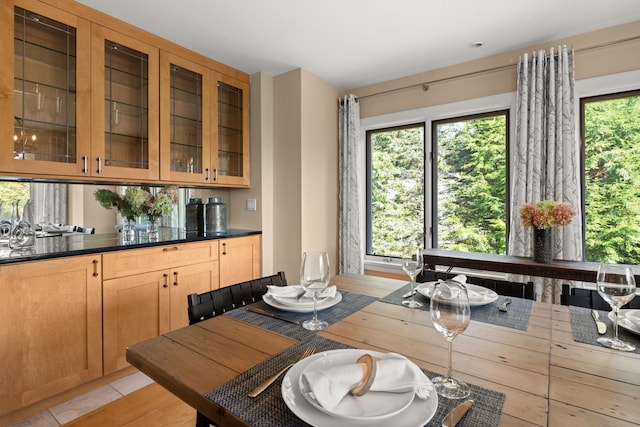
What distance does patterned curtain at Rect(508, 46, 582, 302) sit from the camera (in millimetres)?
2363

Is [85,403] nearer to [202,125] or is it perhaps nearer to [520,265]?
[202,125]

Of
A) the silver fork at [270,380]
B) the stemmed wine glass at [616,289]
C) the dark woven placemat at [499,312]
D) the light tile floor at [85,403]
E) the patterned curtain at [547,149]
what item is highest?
the patterned curtain at [547,149]

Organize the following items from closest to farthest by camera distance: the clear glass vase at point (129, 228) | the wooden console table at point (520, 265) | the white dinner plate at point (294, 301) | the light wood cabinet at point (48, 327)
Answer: the white dinner plate at point (294, 301) < the light wood cabinet at point (48, 327) < the wooden console table at point (520, 265) < the clear glass vase at point (129, 228)

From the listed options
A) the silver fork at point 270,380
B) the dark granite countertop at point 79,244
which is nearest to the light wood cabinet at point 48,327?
the dark granite countertop at point 79,244

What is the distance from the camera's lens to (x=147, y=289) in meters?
2.24

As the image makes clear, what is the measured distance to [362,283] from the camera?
5.27ft

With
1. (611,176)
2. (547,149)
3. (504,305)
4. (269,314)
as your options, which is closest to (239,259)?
(269,314)

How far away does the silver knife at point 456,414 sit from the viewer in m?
0.59

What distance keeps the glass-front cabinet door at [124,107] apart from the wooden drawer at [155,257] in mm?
576

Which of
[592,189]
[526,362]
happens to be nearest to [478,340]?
[526,362]

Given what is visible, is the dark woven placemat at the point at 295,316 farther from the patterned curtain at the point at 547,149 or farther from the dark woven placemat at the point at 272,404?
the patterned curtain at the point at 547,149

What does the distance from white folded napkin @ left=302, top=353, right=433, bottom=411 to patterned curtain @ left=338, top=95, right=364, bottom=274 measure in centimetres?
273

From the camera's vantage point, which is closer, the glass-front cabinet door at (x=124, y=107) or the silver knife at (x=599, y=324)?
the silver knife at (x=599, y=324)

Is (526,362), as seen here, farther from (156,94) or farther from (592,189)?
(156,94)
